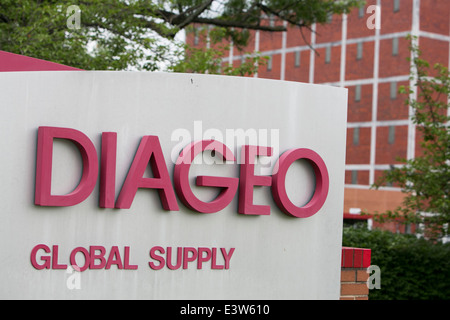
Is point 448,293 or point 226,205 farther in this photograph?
point 448,293

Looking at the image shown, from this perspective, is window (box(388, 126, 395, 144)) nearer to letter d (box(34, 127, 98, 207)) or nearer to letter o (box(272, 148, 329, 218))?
letter o (box(272, 148, 329, 218))

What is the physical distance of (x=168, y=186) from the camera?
514 cm

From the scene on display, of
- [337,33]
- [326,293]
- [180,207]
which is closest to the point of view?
[180,207]

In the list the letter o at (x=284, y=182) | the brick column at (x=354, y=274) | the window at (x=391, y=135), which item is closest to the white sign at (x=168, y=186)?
the letter o at (x=284, y=182)

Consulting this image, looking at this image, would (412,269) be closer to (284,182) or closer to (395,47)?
(284,182)

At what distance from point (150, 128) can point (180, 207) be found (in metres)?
0.61

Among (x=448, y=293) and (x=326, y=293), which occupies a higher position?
(x=326, y=293)

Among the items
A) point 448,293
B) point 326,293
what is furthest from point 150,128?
point 448,293

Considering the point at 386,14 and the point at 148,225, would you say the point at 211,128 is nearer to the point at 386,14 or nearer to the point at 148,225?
the point at 148,225

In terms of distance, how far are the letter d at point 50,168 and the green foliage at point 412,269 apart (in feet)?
32.0

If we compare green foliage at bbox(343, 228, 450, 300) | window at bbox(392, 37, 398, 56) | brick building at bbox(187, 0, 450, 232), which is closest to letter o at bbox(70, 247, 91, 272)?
green foliage at bbox(343, 228, 450, 300)

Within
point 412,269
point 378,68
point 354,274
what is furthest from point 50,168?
point 378,68

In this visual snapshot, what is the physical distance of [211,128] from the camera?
5332 mm

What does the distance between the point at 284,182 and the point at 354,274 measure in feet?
4.83
